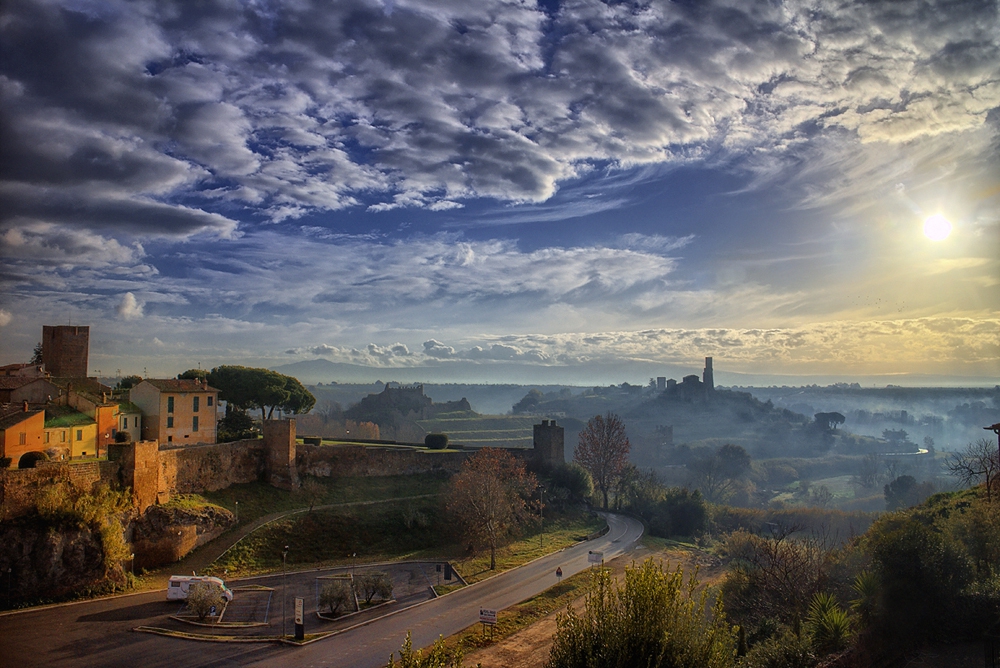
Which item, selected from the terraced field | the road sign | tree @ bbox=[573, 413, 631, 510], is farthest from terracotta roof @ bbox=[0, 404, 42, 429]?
the terraced field

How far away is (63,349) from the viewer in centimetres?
3672

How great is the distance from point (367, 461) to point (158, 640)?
2262 cm

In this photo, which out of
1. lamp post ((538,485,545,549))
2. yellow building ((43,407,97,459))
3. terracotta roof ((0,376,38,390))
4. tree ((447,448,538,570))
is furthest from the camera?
lamp post ((538,485,545,549))

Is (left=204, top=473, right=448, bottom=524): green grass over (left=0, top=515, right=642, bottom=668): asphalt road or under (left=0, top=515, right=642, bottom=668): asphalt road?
over

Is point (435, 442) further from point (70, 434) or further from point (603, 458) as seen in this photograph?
point (70, 434)

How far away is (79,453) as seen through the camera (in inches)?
1147

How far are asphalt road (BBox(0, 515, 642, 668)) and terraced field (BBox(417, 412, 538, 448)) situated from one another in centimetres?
8272

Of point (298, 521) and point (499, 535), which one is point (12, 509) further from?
point (499, 535)

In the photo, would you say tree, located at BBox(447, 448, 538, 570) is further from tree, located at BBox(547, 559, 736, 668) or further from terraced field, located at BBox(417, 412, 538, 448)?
terraced field, located at BBox(417, 412, 538, 448)

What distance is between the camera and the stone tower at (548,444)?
179 ft

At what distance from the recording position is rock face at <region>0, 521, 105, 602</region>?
2294 cm

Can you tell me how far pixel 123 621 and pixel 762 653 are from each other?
72.8ft

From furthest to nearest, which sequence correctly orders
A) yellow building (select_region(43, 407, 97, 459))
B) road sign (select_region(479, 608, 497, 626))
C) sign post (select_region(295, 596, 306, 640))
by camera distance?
1. yellow building (select_region(43, 407, 97, 459))
2. sign post (select_region(295, 596, 306, 640))
3. road sign (select_region(479, 608, 497, 626))

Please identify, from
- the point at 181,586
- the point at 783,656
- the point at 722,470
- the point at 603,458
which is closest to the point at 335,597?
the point at 181,586
